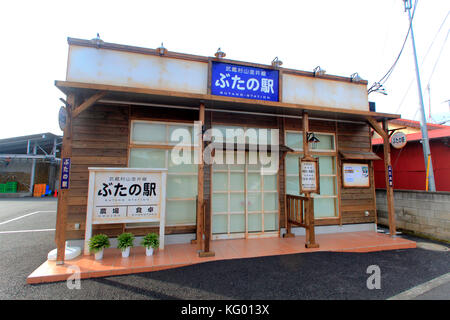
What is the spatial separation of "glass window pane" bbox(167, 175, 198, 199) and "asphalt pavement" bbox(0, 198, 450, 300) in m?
1.75

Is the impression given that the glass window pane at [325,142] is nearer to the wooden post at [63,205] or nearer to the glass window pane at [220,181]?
the glass window pane at [220,181]

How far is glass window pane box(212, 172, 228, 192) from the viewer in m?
5.25

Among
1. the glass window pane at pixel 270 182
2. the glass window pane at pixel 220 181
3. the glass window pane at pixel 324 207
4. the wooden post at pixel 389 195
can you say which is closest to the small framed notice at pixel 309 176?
the glass window pane at pixel 270 182

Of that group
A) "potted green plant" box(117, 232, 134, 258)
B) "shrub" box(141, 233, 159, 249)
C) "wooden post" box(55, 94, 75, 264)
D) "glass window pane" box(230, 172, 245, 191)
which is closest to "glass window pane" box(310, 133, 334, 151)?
"glass window pane" box(230, 172, 245, 191)

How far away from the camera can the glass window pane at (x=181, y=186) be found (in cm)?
495

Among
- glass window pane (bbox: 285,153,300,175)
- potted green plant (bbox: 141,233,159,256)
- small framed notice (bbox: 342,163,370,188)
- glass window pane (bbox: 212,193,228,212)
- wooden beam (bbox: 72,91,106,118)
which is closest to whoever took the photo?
wooden beam (bbox: 72,91,106,118)

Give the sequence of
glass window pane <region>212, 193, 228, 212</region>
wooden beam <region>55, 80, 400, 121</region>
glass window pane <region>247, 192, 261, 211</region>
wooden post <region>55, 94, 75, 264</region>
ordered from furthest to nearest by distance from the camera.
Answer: glass window pane <region>247, 192, 261, 211</region>
glass window pane <region>212, 193, 228, 212</region>
wooden beam <region>55, 80, 400, 121</region>
wooden post <region>55, 94, 75, 264</region>

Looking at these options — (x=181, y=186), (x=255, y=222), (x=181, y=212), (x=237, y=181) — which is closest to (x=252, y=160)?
(x=237, y=181)

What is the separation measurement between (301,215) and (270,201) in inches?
36.3

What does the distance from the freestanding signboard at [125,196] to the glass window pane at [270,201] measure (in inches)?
106

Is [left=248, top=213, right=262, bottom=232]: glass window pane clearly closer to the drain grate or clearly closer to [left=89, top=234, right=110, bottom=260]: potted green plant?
[left=89, top=234, right=110, bottom=260]: potted green plant

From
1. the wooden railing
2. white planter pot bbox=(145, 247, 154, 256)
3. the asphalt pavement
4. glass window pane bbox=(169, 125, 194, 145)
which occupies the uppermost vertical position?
glass window pane bbox=(169, 125, 194, 145)

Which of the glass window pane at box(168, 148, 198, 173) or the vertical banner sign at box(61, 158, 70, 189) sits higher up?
the glass window pane at box(168, 148, 198, 173)
